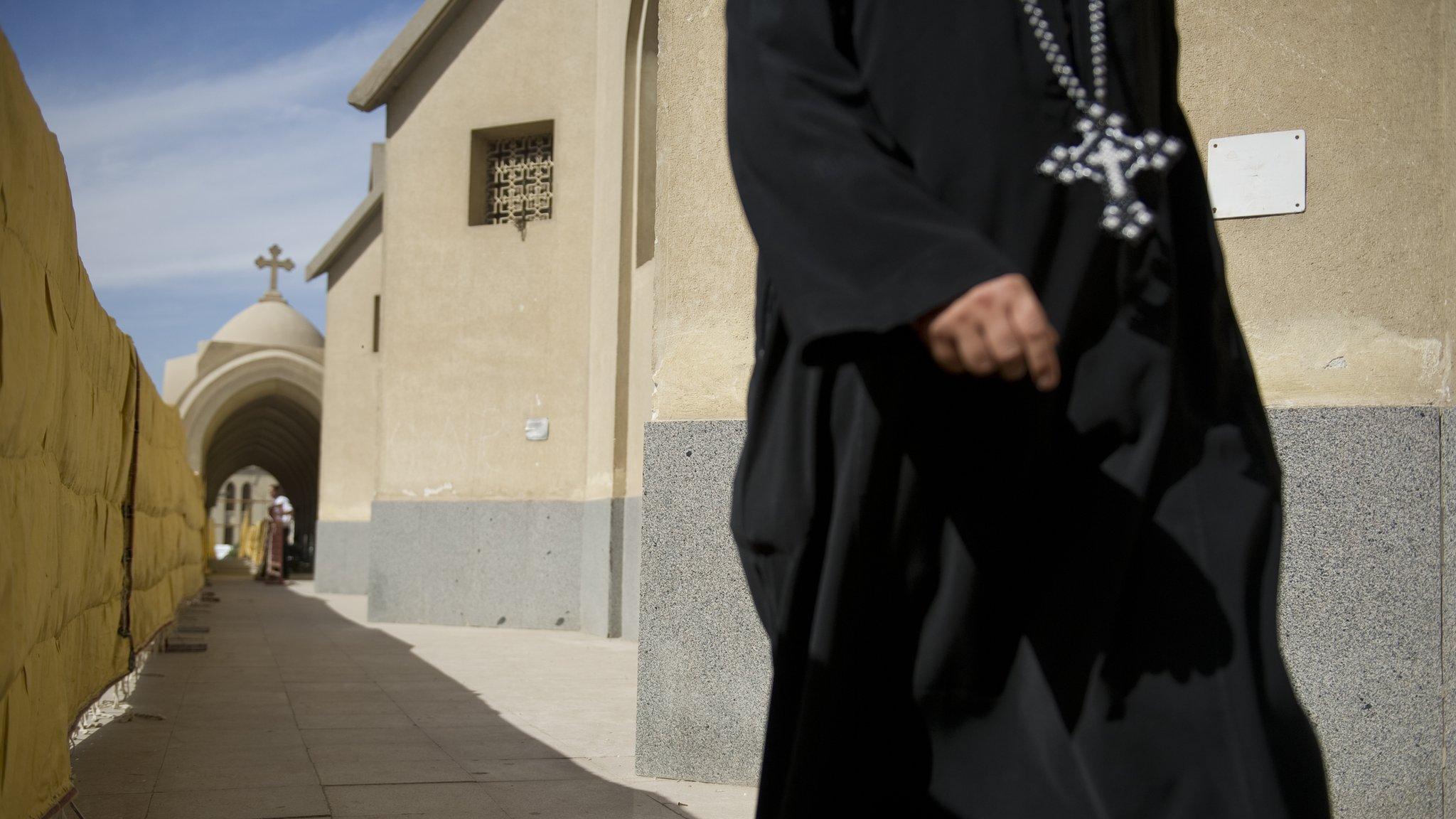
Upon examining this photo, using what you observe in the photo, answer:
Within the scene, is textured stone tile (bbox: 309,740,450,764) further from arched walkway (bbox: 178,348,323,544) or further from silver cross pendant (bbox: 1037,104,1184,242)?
arched walkway (bbox: 178,348,323,544)

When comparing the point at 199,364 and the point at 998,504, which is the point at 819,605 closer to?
the point at 998,504

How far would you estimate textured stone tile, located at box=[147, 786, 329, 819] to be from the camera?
13.1 feet

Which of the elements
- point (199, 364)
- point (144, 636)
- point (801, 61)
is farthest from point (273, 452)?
point (801, 61)

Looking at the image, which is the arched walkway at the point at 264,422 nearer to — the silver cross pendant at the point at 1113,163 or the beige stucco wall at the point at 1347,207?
the beige stucco wall at the point at 1347,207

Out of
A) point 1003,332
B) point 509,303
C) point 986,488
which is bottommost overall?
point 986,488

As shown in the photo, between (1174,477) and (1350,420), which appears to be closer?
(1174,477)

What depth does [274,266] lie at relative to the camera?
1553 inches

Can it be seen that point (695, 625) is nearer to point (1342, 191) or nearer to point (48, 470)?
point (48, 470)

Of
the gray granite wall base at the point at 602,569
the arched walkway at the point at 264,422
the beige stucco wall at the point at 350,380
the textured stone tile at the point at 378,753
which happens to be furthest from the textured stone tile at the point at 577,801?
the arched walkway at the point at 264,422

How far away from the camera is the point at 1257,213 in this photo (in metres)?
3.95

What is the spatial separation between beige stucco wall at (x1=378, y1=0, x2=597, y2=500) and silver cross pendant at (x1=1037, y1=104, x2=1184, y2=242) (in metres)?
11.5

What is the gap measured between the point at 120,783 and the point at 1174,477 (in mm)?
4025

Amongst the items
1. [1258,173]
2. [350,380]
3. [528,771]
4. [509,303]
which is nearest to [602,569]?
[509,303]

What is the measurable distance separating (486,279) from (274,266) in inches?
1099
